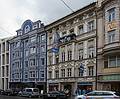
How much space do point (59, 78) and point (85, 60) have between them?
9.46 metres

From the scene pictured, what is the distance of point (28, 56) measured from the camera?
246ft

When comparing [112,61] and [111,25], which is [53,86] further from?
[111,25]

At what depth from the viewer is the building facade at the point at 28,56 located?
6850cm

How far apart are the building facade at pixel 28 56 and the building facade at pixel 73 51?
3.25 m

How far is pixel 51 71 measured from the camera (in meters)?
64.2

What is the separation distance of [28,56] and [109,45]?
3291 centimetres

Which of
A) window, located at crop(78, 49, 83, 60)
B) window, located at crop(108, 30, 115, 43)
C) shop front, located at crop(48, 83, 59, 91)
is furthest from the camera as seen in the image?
shop front, located at crop(48, 83, 59, 91)

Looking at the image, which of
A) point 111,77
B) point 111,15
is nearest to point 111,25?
point 111,15

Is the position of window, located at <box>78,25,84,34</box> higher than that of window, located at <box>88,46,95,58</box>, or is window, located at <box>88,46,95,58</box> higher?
window, located at <box>78,25,84,34</box>

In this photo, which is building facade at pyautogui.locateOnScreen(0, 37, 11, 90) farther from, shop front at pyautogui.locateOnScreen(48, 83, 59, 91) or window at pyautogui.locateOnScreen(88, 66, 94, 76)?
Result: window at pyautogui.locateOnScreen(88, 66, 94, 76)

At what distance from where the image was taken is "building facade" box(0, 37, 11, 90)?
88.8 m

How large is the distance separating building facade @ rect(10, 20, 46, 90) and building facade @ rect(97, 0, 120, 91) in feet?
69.0

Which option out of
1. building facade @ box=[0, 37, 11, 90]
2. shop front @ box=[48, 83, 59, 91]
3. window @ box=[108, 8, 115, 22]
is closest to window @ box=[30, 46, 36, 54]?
shop front @ box=[48, 83, 59, 91]

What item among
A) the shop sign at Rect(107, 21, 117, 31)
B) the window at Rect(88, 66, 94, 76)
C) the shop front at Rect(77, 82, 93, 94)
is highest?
the shop sign at Rect(107, 21, 117, 31)
